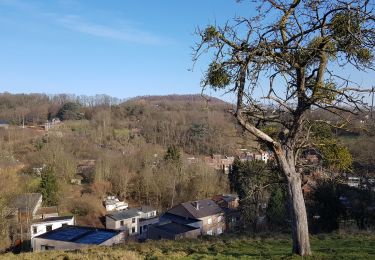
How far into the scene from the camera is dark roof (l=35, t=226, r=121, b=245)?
23.1 meters

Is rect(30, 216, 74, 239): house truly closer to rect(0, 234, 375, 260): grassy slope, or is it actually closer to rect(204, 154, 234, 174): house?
rect(0, 234, 375, 260): grassy slope

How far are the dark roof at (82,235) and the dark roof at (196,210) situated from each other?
13184 millimetres

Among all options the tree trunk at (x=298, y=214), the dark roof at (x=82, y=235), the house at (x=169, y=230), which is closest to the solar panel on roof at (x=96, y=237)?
the dark roof at (x=82, y=235)

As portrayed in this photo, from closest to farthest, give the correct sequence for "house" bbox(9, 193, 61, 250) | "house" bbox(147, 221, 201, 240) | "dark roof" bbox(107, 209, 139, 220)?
"house" bbox(147, 221, 201, 240)
"house" bbox(9, 193, 61, 250)
"dark roof" bbox(107, 209, 139, 220)

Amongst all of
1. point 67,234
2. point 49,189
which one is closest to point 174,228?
A: point 67,234

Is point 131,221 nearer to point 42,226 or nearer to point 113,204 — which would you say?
point 113,204

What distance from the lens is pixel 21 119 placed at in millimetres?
96750

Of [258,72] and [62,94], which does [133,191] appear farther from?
[62,94]

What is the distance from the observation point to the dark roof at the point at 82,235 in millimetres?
23125

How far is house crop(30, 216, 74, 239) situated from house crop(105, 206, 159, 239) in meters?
4.00

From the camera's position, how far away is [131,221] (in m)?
39.4

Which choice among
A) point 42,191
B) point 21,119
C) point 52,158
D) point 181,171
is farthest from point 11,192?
point 21,119

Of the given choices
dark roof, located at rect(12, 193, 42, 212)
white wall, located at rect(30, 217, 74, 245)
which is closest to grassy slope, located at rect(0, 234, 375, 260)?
white wall, located at rect(30, 217, 74, 245)

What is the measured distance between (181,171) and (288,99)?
41579mm
